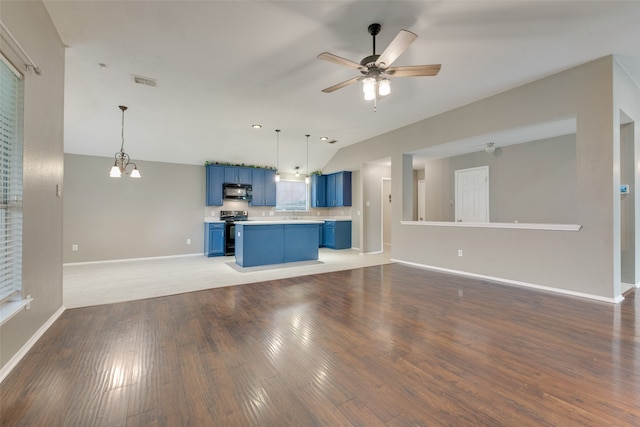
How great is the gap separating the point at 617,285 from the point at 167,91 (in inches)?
260

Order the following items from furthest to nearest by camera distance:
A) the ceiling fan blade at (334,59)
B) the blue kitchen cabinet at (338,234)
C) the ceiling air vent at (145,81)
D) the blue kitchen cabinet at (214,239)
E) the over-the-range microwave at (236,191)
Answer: the blue kitchen cabinet at (338,234) → the over-the-range microwave at (236,191) → the blue kitchen cabinet at (214,239) → the ceiling air vent at (145,81) → the ceiling fan blade at (334,59)

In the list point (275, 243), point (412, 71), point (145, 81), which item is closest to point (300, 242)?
point (275, 243)

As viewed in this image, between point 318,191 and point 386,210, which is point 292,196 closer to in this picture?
point 318,191

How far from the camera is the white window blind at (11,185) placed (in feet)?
6.29

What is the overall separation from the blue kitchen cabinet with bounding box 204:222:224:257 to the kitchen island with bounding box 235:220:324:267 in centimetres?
125

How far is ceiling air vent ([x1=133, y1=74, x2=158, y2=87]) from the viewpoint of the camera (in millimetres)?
3514

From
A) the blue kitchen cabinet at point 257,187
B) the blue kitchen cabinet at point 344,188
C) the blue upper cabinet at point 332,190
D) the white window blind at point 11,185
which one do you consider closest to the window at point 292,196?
the blue upper cabinet at point 332,190

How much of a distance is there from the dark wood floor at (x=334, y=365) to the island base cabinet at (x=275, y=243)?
6.82ft

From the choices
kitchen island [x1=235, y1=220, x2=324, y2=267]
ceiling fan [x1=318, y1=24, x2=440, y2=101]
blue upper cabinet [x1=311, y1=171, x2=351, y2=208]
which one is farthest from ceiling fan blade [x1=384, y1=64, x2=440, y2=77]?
blue upper cabinet [x1=311, y1=171, x2=351, y2=208]

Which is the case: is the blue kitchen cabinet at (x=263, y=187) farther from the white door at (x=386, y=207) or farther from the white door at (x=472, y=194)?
the white door at (x=472, y=194)

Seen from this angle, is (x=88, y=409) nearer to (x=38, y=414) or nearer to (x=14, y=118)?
A: (x=38, y=414)

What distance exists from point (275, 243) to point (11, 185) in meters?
3.99

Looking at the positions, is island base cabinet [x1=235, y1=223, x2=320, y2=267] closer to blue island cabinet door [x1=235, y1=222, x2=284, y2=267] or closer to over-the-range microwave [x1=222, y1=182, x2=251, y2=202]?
blue island cabinet door [x1=235, y1=222, x2=284, y2=267]

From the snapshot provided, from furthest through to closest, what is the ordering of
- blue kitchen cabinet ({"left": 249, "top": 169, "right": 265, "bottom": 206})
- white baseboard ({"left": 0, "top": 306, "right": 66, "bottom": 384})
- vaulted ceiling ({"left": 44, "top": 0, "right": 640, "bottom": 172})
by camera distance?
blue kitchen cabinet ({"left": 249, "top": 169, "right": 265, "bottom": 206}), vaulted ceiling ({"left": 44, "top": 0, "right": 640, "bottom": 172}), white baseboard ({"left": 0, "top": 306, "right": 66, "bottom": 384})
